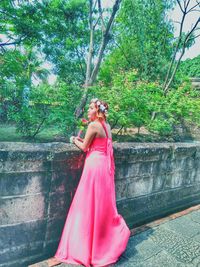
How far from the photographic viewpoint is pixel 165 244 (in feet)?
11.7

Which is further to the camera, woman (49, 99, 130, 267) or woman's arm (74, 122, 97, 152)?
woman's arm (74, 122, 97, 152)

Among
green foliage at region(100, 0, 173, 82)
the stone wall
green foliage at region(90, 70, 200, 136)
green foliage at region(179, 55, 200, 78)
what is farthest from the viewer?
green foliage at region(100, 0, 173, 82)

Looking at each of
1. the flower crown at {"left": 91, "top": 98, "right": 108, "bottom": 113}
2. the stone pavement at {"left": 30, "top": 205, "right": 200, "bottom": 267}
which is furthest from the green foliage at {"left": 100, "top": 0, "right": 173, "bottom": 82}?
the flower crown at {"left": 91, "top": 98, "right": 108, "bottom": 113}

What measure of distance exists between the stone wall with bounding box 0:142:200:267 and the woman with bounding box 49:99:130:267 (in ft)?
0.49

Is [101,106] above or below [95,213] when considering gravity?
above

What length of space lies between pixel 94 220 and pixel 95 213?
3.1 inches

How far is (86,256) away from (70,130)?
6.12 m

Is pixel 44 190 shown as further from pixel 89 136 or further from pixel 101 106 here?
pixel 101 106

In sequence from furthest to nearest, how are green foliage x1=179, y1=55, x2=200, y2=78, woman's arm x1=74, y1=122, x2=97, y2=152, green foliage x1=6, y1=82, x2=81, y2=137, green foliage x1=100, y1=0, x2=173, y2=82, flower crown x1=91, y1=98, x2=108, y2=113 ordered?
green foliage x1=100, y1=0, x2=173, y2=82, green foliage x1=179, y1=55, x2=200, y2=78, green foliage x1=6, y1=82, x2=81, y2=137, flower crown x1=91, y1=98, x2=108, y2=113, woman's arm x1=74, y1=122, x2=97, y2=152

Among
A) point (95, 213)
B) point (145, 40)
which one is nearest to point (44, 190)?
point (95, 213)

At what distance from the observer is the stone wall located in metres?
2.65

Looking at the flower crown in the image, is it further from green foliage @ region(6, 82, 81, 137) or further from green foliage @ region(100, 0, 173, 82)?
green foliage @ region(100, 0, 173, 82)

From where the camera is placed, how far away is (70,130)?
8.77m

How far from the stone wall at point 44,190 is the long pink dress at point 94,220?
0.49 ft
